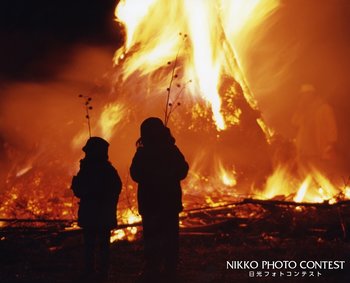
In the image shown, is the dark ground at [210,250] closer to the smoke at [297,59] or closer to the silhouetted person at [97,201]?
the silhouetted person at [97,201]

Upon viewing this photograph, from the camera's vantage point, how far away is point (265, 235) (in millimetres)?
6230

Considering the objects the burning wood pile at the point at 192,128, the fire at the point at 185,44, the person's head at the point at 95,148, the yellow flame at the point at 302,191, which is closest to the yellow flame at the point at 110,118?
the burning wood pile at the point at 192,128

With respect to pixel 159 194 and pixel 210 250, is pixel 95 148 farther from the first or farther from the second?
pixel 210 250

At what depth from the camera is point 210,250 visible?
19.5ft

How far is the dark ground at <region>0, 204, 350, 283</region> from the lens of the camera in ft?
Result: 16.5

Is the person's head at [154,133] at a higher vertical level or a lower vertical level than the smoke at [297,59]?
lower

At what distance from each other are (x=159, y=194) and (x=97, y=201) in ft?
2.51

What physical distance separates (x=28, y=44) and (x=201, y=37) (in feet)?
26.4

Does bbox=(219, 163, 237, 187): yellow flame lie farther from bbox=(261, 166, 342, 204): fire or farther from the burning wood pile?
bbox=(261, 166, 342, 204): fire

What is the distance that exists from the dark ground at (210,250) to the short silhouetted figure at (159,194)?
515mm

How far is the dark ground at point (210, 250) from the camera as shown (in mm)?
5027

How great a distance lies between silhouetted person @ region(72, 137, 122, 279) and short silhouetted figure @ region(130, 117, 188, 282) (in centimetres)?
45

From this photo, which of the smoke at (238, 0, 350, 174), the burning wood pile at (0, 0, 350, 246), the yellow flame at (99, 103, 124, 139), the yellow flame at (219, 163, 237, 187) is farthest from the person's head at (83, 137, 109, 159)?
the smoke at (238, 0, 350, 174)

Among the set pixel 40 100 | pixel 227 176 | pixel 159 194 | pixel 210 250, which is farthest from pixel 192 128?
pixel 40 100
